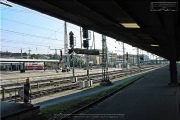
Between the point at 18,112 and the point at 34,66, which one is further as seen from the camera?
the point at 34,66

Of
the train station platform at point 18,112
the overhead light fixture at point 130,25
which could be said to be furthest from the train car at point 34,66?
the train station platform at point 18,112

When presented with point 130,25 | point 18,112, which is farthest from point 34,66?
point 18,112

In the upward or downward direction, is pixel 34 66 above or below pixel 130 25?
below

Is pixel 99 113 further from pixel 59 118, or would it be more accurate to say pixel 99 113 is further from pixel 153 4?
pixel 153 4

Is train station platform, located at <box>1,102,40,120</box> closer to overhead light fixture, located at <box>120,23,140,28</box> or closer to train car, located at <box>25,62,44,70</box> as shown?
overhead light fixture, located at <box>120,23,140,28</box>

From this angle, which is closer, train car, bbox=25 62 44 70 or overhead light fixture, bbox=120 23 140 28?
overhead light fixture, bbox=120 23 140 28

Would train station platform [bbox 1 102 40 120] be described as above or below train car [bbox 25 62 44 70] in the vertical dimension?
below

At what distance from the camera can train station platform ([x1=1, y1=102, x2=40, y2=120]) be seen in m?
9.31

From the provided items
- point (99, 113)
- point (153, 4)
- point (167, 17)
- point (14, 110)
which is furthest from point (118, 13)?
Answer: point (14, 110)

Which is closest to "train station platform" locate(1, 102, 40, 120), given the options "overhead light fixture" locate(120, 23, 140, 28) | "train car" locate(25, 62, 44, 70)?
"overhead light fixture" locate(120, 23, 140, 28)

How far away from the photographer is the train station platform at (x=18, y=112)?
9.31 meters

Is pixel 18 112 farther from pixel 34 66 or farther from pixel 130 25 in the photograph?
pixel 34 66

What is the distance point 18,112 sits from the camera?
970 cm

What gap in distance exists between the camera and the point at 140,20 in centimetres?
1712
